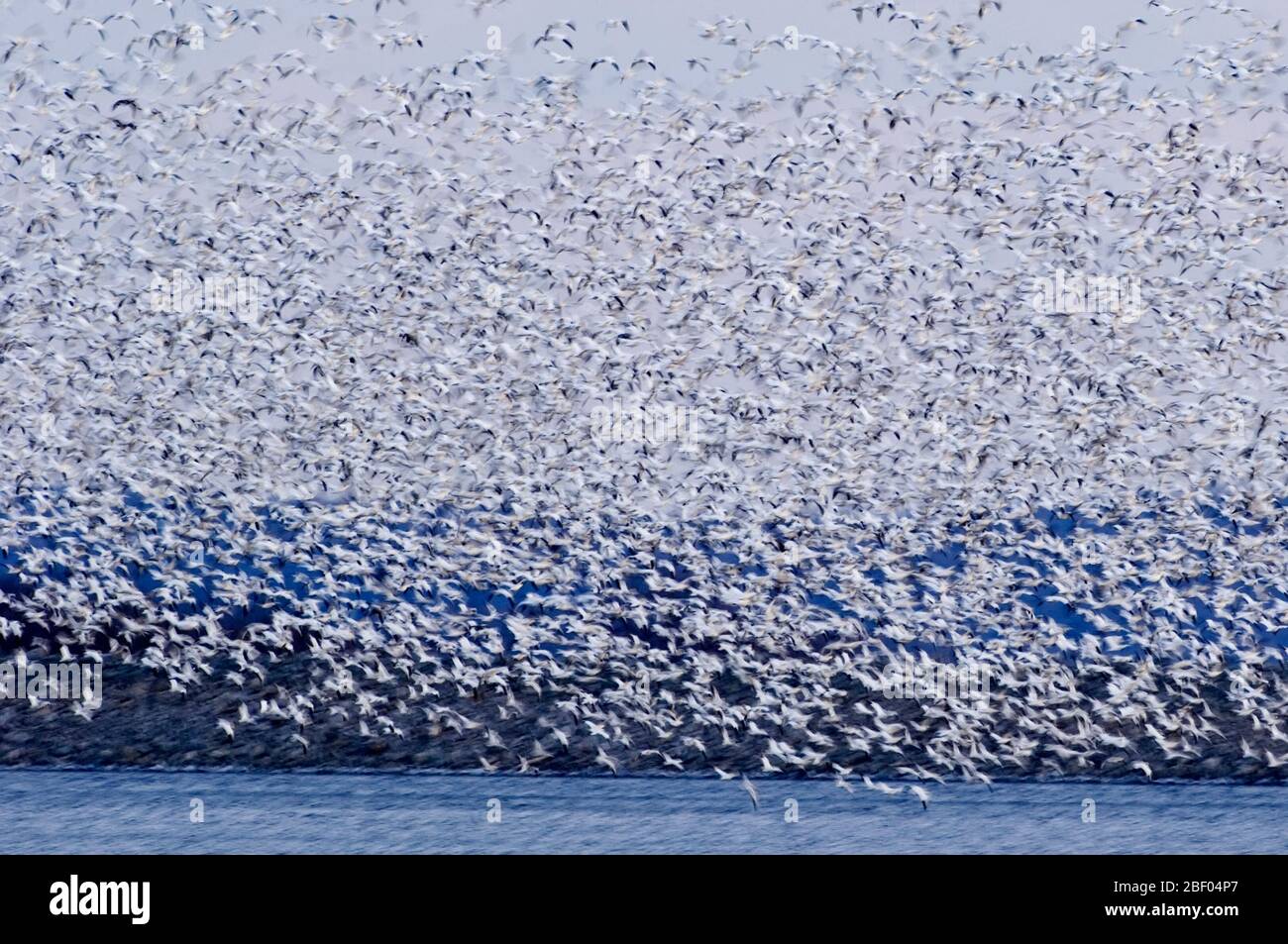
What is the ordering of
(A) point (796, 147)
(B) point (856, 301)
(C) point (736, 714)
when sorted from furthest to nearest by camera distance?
1. (C) point (736, 714)
2. (B) point (856, 301)
3. (A) point (796, 147)

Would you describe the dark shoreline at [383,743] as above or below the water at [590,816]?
above

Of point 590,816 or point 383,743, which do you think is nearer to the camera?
point 590,816

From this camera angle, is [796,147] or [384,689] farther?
[384,689]

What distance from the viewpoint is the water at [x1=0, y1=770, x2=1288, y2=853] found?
20.3 meters

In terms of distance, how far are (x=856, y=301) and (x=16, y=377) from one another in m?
10.5

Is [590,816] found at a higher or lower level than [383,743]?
lower

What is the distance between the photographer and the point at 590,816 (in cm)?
2192

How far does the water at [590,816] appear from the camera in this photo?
20.3 meters

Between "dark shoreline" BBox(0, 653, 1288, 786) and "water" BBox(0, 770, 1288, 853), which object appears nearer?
"water" BBox(0, 770, 1288, 853)

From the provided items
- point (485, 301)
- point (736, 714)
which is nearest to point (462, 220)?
point (485, 301)

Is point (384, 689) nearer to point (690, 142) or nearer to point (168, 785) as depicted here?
point (168, 785)

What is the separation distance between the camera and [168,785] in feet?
80.9

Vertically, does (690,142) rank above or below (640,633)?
above

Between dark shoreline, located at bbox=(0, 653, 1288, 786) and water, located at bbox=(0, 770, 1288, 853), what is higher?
dark shoreline, located at bbox=(0, 653, 1288, 786)
